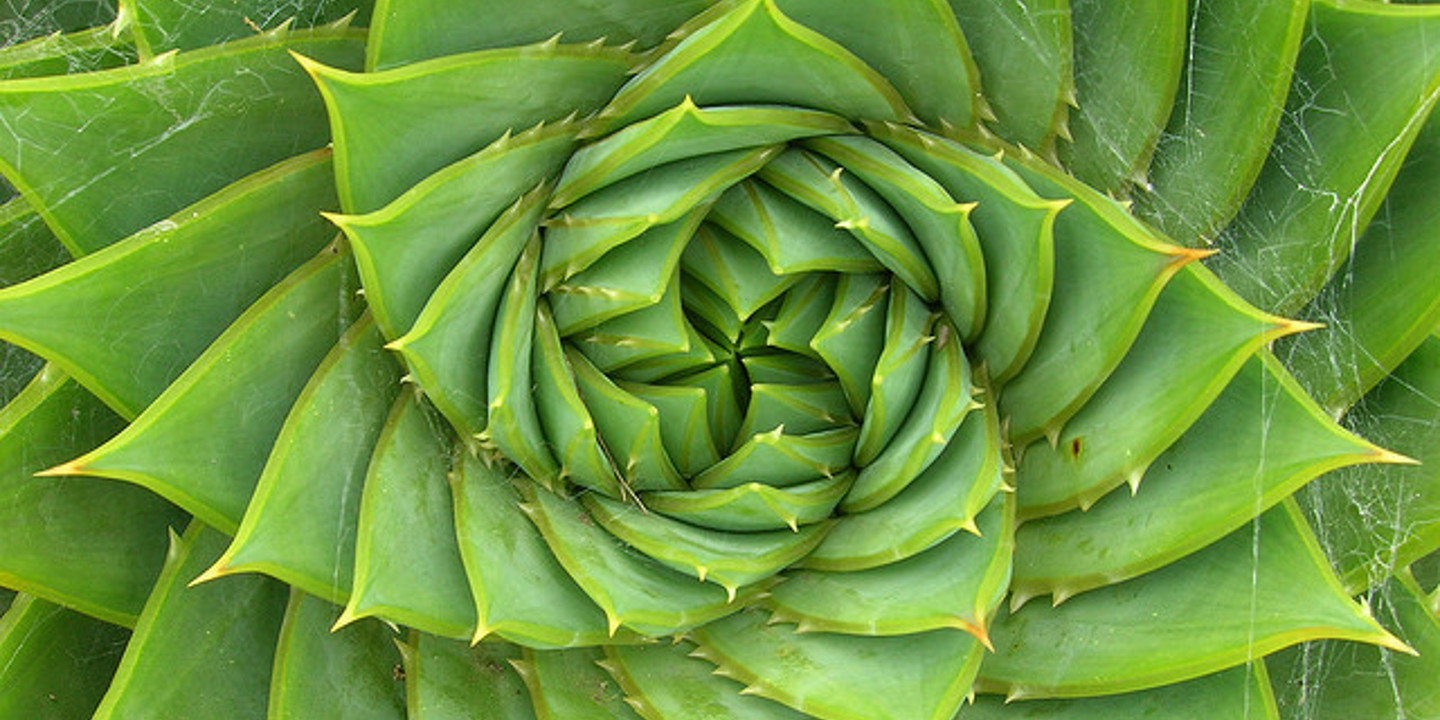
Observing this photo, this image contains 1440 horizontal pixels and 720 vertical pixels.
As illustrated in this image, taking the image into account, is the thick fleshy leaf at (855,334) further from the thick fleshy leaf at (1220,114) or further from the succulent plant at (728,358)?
the thick fleshy leaf at (1220,114)

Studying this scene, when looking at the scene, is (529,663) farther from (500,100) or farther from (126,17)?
(126,17)

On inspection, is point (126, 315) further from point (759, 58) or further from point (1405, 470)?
point (1405, 470)

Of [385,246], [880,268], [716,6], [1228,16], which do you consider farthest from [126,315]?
[1228,16]

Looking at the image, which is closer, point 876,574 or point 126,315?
point 126,315

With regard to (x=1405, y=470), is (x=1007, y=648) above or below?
below

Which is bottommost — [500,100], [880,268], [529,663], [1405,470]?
[529,663]

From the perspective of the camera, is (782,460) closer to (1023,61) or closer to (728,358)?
(728,358)
